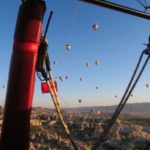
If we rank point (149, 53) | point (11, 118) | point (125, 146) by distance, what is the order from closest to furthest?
point (11, 118) → point (149, 53) → point (125, 146)

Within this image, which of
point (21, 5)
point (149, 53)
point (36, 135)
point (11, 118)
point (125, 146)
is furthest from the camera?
point (36, 135)

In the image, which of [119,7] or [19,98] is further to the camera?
[119,7]

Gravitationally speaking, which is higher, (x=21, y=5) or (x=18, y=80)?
(x=21, y=5)

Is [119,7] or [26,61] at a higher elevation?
[119,7]

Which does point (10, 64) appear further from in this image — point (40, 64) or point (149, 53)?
point (149, 53)

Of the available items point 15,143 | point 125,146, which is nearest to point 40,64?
point 15,143

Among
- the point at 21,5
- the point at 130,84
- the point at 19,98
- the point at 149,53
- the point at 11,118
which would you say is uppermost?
the point at 21,5

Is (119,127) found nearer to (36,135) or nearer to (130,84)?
(36,135)

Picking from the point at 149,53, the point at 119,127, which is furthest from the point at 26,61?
the point at 119,127

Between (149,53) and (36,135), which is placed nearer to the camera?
(149,53)
